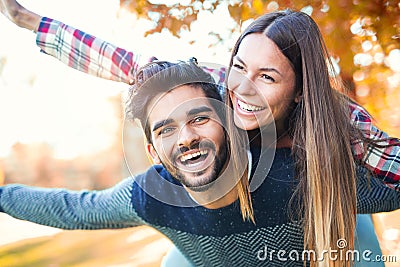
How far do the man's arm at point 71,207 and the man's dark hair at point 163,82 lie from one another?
0.70ft

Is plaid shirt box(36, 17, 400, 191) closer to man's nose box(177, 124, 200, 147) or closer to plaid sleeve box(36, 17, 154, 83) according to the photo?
plaid sleeve box(36, 17, 154, 83)

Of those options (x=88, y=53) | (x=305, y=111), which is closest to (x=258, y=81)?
(x=305, y=111)

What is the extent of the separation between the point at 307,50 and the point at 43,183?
47.6 inches

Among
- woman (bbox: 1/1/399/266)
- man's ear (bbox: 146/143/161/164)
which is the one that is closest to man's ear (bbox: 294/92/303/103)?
woman (bbox: 1/1/399/266)

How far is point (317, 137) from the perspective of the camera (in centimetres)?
119

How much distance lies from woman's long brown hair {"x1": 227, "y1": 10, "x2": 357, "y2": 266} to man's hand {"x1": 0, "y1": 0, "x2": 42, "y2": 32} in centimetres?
57

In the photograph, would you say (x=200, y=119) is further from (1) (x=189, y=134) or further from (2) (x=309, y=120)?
(2) (x=309, y=120)

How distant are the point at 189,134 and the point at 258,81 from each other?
7.7 inches

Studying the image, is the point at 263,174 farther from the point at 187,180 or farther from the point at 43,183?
the point at 43,183

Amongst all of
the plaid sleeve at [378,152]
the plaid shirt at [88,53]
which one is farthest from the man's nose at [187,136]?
the plaid sleeve at [378,152]

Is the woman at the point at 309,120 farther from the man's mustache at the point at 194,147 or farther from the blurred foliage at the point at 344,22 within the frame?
the blurred foliage at the point at 344,22

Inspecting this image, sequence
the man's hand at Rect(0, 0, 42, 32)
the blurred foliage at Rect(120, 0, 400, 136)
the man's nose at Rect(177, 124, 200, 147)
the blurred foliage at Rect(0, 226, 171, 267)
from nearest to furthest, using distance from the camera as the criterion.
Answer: the man's nose at Rect(177, 124, 200, 147) → the man's hand at Rect(0, 0, 42, 32) → the blurred foliage at Rect(120, 0, 400, 136) → the blurred foliage at Rect(0, 226, 171, 267)

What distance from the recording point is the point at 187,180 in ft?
3.90

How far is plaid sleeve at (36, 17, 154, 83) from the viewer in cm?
139
